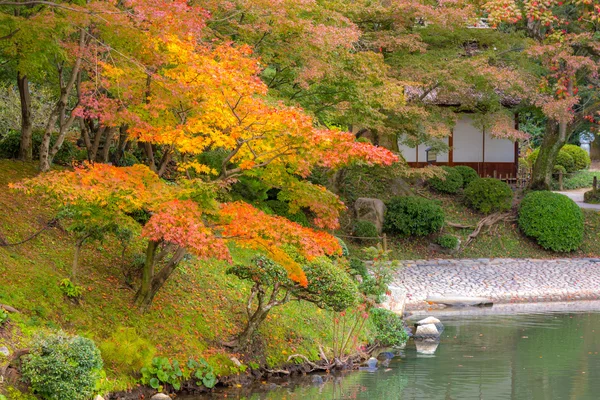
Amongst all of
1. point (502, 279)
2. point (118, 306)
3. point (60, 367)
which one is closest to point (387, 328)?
point (118, 306)

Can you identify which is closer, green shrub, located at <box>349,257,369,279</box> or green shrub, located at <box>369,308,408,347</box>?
green shrub, located at <box>369,308,408,347</box>

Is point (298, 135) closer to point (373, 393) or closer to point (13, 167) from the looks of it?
point (373, 393)

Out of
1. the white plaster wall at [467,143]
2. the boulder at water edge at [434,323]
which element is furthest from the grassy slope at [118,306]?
the white plaster wall at [467,143]

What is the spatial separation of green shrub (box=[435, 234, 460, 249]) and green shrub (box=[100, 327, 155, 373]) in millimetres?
15892

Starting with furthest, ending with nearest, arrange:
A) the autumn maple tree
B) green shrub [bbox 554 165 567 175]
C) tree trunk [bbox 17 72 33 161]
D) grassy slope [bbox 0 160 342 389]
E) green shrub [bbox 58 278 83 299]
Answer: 1. green shrub [bbox 554 165 567 175]
2. the autumn maple tree
3. tree trunk [bbox 17 72 33 161]
4. green shrub [bbox 58 278 83 299]
5. grassy slope [bbox 0 160 342 389]

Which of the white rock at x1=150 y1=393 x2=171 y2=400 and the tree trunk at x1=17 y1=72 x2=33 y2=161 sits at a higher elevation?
the tree trunk at x1=17 y1=72 x2=33 y2=161

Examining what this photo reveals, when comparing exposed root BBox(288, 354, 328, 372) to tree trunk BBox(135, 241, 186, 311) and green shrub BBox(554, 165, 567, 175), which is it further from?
green shrub BBox(554, 165, 567, 175)

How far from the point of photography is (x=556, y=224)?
27.2 m

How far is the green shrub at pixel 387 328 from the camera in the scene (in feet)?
52.0

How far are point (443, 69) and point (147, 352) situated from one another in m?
16.9

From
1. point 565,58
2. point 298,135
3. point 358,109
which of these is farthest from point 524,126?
point 298,135

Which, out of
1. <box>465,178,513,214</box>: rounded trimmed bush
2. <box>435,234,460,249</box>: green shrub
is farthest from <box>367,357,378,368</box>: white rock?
<box>465,178,513,214</box>: rounded trimmed bush

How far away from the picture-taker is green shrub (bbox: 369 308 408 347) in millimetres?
15846

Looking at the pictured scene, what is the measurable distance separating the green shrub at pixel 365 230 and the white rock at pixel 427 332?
8137 mm
